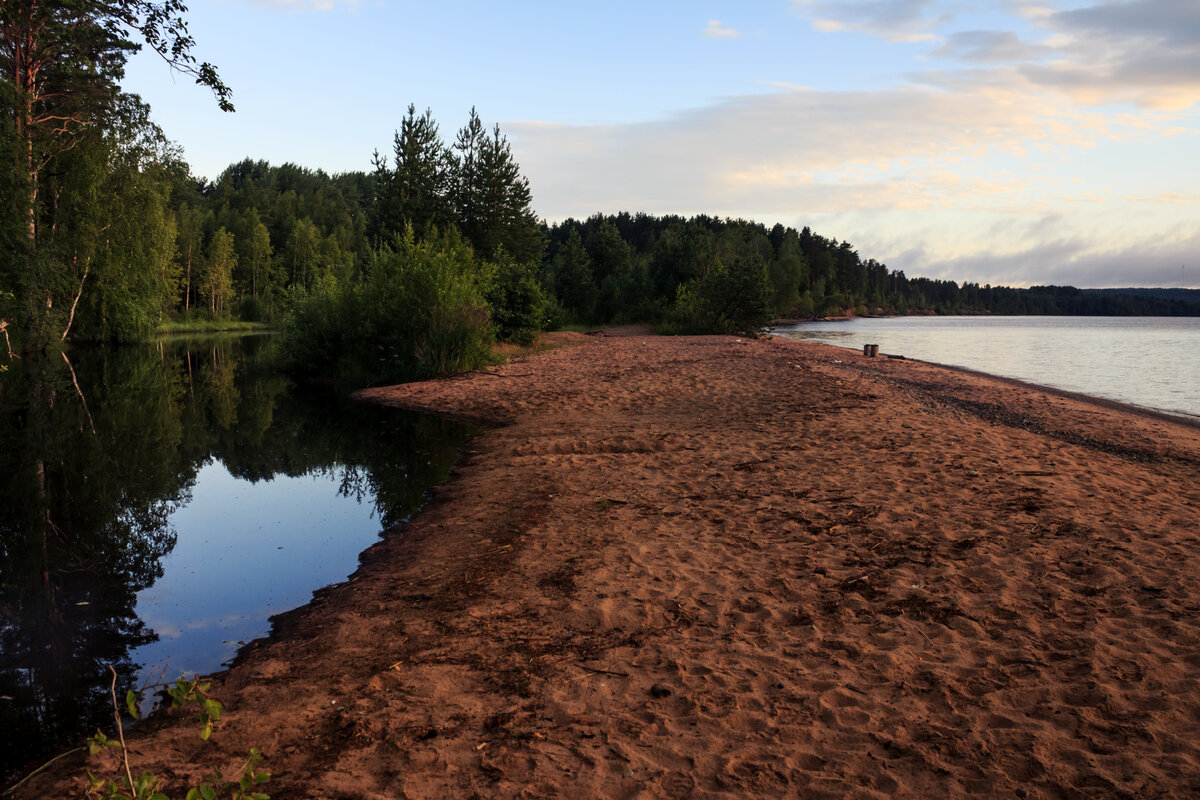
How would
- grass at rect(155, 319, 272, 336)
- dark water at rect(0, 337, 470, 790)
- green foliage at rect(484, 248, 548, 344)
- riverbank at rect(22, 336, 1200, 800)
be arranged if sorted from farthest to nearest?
grass at rect(155, 319, 272, 336) < green foliage at rect(484, 248, 548, 344) < dark water at rect(0, 337, 470, 790) < riverbank at rect(22, 336, 1200, 800)

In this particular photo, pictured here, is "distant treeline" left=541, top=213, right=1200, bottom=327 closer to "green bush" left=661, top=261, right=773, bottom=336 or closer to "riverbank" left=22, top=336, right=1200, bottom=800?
"green bush" left=661, top=261, right=773, bottom=336

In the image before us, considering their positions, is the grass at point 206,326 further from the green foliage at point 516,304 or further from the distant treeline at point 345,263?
the green foliage at point 516,304

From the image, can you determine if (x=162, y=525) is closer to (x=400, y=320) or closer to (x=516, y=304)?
(x=400, y=320)

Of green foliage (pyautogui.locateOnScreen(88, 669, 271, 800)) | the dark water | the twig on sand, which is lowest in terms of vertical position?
the dark water

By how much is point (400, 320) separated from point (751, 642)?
19660mm

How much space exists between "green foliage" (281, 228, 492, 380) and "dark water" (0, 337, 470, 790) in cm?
362

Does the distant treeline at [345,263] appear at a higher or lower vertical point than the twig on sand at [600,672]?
higher

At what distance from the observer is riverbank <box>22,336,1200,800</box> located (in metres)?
3.68

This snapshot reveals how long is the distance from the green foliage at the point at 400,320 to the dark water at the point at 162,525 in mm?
3620

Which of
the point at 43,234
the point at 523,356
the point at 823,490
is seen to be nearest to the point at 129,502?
the point at 823,490

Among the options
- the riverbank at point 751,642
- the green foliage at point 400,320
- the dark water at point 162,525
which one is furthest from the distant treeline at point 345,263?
the riverbank at point 751,642

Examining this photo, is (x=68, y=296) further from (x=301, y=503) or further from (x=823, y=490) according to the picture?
(x=823, y=490)

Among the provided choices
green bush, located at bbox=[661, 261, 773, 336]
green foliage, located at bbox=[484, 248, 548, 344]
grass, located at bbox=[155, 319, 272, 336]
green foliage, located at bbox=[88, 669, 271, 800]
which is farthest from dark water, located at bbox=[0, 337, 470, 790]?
grass, located at bbox=[155, 319, 272, 336]

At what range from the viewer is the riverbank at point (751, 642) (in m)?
3.68
